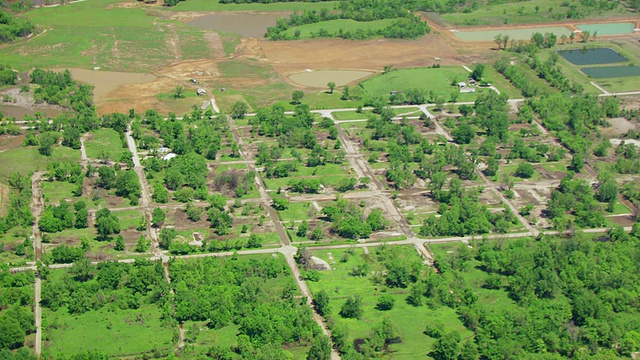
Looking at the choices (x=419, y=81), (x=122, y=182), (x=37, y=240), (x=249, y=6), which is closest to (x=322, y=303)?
(x=37, y=240)

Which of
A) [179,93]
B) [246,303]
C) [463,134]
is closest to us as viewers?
[246,303]

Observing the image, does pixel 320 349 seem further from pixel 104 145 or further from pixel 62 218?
pixel 104 145

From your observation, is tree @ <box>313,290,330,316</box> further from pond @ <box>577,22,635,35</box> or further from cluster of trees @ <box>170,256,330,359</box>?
pond @ <box>577,22,635,35</box>

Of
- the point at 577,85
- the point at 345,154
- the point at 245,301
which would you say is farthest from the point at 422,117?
the point at 245,301

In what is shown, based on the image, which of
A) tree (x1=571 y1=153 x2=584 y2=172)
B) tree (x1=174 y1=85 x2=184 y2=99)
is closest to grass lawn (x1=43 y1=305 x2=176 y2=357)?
tree (x1=174 y1=85 x2=184 y2=99)

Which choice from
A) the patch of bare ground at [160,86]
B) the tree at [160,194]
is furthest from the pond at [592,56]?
the tree at [160,194]

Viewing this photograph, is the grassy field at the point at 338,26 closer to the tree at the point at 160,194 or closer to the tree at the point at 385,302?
the tree at the point at 160,194

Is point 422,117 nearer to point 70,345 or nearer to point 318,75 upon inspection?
point 318,75
